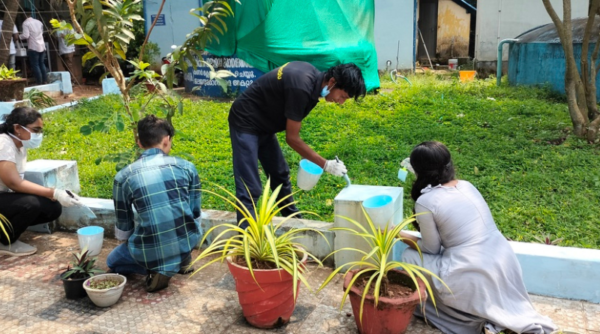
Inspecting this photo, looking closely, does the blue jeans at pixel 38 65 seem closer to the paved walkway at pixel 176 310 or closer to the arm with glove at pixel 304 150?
the paved walkway at pixel 176 310

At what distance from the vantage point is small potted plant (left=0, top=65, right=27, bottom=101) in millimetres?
9169

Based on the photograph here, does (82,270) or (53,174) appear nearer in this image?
(82,270)

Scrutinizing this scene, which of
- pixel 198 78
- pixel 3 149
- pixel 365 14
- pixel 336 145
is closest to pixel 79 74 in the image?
pixel 198 78

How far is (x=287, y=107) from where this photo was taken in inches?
148

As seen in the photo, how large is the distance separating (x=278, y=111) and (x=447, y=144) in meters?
3.19

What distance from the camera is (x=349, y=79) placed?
3.62 meters

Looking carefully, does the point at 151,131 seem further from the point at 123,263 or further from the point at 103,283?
the point at 103,283

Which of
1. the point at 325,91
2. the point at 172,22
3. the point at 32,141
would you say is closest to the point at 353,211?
the point at 325,91

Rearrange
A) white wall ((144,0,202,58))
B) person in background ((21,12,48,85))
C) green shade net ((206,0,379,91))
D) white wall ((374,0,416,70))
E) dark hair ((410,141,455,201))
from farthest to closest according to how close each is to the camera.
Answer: white wall ((374,0,416,70))
white wall ((144,0,202,58))
person in background ((21,12,48,85))
green shade net ((206,0,379,91))
dark hair ((410,141,455,201))

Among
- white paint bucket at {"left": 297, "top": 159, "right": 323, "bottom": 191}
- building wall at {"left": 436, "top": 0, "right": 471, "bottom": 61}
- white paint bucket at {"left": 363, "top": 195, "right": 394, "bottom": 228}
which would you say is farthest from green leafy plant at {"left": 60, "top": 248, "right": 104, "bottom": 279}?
building wall at {"left": 436, "top": 0, "right": 471, "bottom": 61}

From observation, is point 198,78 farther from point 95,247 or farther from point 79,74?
point 95,247

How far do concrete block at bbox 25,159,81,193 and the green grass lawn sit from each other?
331 millimetres

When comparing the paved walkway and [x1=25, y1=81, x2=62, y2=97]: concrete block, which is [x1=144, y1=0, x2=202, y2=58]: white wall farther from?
the paved walkway

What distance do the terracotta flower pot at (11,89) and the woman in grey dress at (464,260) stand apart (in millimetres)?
8331
